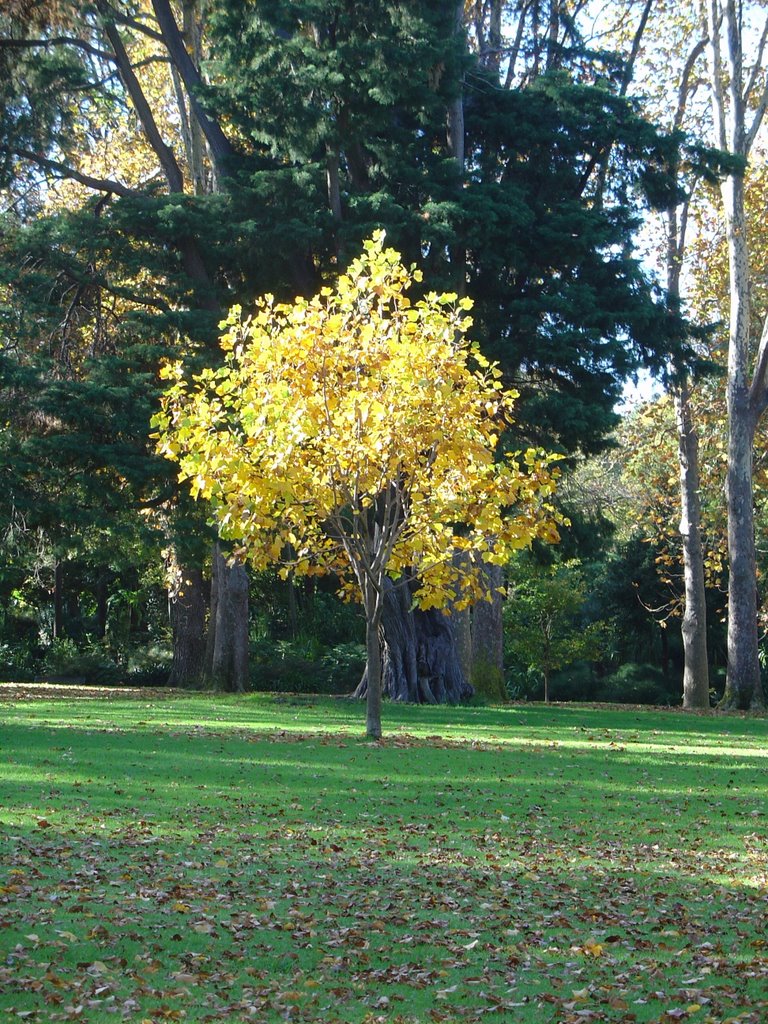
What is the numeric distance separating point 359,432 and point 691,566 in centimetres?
1668

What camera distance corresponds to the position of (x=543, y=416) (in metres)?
22.0

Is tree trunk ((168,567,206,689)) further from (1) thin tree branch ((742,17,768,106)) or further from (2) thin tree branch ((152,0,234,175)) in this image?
(1) thin tree branch ((742,17,768,106))

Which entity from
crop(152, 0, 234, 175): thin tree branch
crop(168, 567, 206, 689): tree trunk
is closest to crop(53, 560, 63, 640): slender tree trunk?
crop(168, 567, 206, 689): tree trunk

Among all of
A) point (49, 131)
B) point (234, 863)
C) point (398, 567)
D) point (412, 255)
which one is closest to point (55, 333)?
point (49, 131)

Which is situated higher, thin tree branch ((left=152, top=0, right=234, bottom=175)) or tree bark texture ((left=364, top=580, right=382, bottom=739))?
thin tree branch ((left=152, top=0, right=234, bottom=175))

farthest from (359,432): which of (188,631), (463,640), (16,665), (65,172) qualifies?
(16,665)

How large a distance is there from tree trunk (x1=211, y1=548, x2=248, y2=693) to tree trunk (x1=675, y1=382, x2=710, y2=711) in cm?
1056

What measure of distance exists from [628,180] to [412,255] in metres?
4.79

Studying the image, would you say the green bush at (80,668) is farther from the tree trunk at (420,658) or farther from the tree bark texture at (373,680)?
the tree bark texture at (373,680)

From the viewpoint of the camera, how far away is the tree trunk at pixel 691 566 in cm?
2930

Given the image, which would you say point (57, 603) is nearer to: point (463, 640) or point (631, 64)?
point (463, 640)

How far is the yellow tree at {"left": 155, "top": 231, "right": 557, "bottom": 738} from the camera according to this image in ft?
47.9

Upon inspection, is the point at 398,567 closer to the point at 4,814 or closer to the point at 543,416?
the point at 543,416

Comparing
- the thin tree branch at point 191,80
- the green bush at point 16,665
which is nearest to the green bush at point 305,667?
the green bush at point 16,665
